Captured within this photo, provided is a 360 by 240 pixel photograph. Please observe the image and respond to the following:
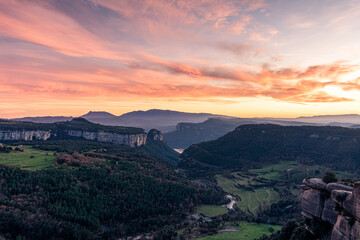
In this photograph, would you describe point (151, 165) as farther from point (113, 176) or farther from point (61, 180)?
point (61, 180)

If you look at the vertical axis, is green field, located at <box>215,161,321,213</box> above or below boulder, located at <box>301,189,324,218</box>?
below

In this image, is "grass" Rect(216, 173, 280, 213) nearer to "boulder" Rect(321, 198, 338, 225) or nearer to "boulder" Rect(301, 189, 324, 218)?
"boulder" Rect(301, 189, 324, 218)

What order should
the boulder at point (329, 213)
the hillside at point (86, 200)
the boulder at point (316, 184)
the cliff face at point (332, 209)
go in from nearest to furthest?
the cliff face at point (332, 209), the boulder at point (329, 213), the boulder at point (316, 184), the hillside at point (86, 200)

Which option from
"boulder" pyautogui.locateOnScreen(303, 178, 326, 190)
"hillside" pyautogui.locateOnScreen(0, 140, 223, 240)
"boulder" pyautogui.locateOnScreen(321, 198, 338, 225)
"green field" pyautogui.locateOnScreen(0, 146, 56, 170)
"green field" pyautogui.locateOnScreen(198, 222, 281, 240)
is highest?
"boulder" pyautogui.locateOnScreen(303, 178, 326, 190)

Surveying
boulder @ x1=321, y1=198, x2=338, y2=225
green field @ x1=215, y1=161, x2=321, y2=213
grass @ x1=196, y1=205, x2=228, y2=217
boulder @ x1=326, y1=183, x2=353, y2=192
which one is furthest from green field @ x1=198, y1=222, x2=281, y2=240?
boulder @ x1=326, y1=183, x2=353, y2=192

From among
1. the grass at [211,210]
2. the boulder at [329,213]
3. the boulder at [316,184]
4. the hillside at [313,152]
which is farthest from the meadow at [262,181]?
the boulder at [329,213]

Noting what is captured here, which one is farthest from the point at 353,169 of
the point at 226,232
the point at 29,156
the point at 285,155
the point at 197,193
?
the point at 29,156

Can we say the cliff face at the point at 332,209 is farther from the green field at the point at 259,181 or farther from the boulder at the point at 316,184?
the green field at the point at 259,181
